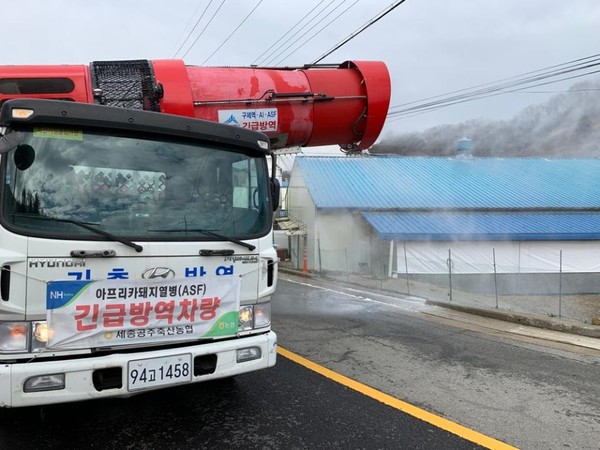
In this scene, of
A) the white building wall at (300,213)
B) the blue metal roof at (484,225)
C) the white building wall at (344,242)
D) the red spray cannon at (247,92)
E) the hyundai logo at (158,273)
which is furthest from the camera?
the white building wall at (300,213)

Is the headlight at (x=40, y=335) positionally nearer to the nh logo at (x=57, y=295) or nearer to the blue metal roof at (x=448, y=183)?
the nh logo at (x=57, y=295)

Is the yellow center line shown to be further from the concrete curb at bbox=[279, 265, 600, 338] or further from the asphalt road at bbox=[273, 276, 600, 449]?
the concrete curb at bbox=[279, 265, 600, 338]

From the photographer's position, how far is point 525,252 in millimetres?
19922

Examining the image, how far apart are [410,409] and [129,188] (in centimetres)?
289

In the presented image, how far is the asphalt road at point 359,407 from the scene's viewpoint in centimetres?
334

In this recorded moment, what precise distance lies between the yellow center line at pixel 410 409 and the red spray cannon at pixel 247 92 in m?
2.56

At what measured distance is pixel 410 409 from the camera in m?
3.91

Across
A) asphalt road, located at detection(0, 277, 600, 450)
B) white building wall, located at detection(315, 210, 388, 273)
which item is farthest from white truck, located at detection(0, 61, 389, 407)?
white building wall, located at detection(315, 210, 388, 273)

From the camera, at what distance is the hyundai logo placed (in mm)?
3168

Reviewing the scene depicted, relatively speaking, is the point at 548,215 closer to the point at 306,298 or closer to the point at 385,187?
the point at 385,187

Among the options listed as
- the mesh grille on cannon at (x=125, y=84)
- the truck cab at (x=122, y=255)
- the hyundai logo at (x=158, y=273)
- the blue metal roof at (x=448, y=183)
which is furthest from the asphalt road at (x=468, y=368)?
the blue metal roof at (x=448, y=183)

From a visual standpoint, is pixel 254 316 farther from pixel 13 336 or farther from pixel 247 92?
pixel 247 92

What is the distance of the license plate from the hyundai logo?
0.55 metres

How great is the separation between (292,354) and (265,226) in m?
2.31
